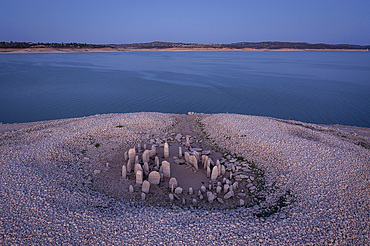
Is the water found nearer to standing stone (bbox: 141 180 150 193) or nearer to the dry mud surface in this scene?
the dry mud surface

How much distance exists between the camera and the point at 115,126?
1606 cm

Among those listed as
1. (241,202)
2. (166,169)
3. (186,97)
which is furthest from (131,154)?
(186,97)

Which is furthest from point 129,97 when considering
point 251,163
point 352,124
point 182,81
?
point 352,124

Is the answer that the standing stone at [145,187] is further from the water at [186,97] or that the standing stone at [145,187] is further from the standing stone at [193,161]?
the water at [186,97]

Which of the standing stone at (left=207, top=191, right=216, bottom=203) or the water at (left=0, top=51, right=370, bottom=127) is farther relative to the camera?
the water at (left=0, top=51, right=370, bottom=127)

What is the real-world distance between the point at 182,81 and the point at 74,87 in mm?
17076

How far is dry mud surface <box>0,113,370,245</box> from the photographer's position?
22.2 ft

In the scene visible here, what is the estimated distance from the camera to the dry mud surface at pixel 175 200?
6.75m

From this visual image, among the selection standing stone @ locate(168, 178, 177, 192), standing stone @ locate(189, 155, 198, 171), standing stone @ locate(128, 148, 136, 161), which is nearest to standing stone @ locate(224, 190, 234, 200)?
standing stone @ locate(168, 178, 177, 192)

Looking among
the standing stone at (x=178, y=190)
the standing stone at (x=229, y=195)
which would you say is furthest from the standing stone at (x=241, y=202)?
the standing stone at (x=178, y=190)

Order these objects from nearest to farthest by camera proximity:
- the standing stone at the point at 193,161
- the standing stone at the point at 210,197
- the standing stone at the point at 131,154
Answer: the standing stone at the point at 210,197 → the standing stone at the point at 193,161 → the standing stone at the point at 131,154

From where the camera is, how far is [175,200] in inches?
364

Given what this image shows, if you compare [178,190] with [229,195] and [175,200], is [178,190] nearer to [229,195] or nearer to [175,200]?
[175,200]

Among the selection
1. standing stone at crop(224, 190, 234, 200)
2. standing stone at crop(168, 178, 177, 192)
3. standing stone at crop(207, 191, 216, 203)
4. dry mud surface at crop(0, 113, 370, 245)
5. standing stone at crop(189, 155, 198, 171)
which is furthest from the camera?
standing stone at crop(189, 155, 198, 171)
